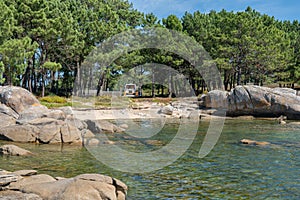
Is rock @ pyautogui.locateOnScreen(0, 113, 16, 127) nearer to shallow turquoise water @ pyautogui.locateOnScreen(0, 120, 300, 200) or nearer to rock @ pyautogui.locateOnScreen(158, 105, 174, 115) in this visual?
shallow turquoise water @ pyautogui.locateOnScreen(0, 120, 300, 200)

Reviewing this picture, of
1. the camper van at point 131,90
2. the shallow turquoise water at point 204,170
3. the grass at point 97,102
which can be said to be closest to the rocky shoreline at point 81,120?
the shallow turquoise water at point 204,170

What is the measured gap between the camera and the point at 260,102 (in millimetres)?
36594

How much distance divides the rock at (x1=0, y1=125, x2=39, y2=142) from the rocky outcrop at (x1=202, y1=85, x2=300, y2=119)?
81.0 ft

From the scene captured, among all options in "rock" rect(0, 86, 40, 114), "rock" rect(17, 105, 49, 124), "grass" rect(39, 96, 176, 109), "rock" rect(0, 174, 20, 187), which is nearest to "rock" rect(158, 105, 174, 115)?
"grass" rect(39, 96, 176, 109)

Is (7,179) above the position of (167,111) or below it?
below

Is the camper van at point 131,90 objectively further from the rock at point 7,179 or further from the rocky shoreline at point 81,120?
the rock at point 7,179

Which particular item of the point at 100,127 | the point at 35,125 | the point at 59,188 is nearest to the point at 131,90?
the point at 100,127

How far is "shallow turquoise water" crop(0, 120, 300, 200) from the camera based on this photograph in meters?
10.8

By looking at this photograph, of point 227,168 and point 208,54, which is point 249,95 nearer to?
point 208,54

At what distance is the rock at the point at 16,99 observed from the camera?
2498 centimetres

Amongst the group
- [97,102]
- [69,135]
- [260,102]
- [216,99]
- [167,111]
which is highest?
[216,99]

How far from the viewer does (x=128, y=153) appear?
680 inches

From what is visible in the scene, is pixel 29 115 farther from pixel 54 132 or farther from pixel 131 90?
pixel 131 90

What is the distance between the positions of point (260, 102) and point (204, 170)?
2518 cm
